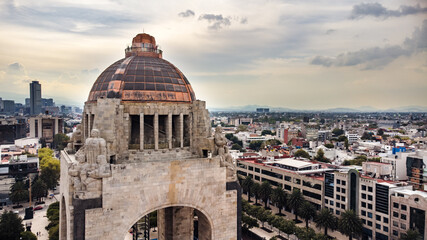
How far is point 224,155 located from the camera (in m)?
24.0

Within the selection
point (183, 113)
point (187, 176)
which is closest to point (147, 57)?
point (183, 113)

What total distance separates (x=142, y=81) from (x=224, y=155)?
27.0 feet

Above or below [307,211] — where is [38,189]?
above

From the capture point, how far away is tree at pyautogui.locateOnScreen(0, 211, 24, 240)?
1850 inches

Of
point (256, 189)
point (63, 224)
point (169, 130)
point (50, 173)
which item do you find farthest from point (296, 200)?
point (50, 173)

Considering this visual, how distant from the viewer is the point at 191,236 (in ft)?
92.0

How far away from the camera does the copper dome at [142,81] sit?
22.5m

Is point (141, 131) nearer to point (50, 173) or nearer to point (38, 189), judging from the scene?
point (38, 189)

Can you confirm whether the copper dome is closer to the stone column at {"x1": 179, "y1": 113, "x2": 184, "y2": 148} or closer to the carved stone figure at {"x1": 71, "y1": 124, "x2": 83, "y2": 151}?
the stone column at {"x1": 179, "y1": 113, "x2": 184, "y2": 148}

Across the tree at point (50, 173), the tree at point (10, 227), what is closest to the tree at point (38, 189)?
the tree at point (50, 173)

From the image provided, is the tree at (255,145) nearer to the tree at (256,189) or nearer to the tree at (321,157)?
the tree at (321,157)

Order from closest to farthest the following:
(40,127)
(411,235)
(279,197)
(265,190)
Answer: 1. (411,235)
2. (279,197)
3. (265,190)
4. (40,127)

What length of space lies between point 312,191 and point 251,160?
23511mm

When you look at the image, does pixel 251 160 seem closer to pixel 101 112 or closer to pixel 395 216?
pixel 395 216
